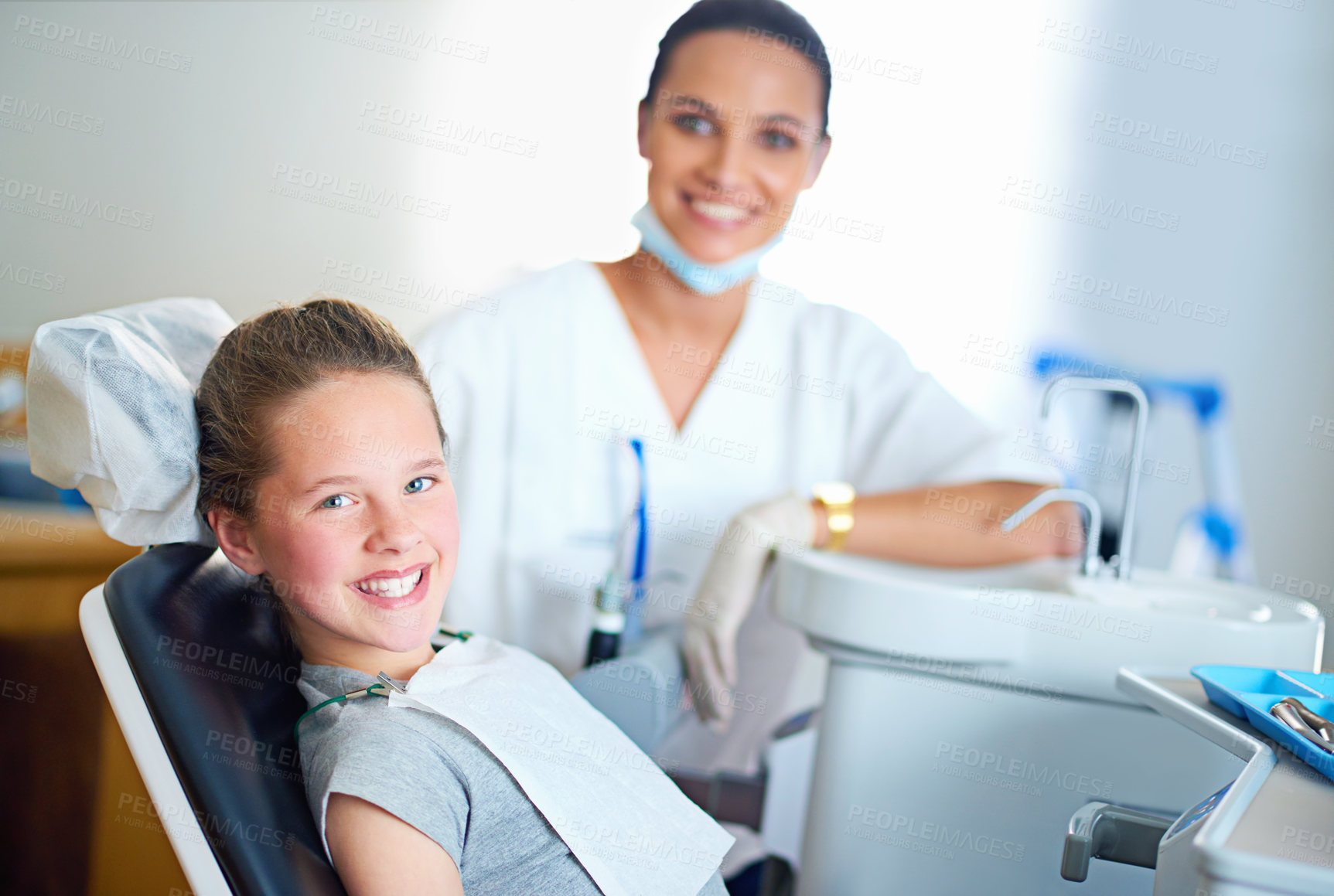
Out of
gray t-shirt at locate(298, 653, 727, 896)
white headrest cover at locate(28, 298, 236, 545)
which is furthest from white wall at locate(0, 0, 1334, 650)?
gray t-shirt at locate(298, 653, 727, 896)

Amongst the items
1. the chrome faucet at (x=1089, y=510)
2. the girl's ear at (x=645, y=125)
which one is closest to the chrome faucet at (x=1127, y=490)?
the chrome faucet at (x=1089, y=510)

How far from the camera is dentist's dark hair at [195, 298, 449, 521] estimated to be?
713 millimetres

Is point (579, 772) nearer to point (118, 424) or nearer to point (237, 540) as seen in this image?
point (237, 540)

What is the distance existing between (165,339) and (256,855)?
44cm

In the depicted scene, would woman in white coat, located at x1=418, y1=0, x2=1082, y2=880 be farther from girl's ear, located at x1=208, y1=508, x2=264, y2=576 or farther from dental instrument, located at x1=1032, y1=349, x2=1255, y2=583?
girl's ear, located at x1=208, y1=508, x2=264, y2=576

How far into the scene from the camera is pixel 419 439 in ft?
2.53

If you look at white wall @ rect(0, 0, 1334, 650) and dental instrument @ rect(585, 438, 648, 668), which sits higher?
white wall @ rect(0, 0, 1334, 650)

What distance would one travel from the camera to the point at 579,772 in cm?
75

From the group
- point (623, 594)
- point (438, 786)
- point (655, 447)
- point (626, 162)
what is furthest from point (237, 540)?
point (626, 162)

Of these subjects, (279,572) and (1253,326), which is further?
(1253,326)

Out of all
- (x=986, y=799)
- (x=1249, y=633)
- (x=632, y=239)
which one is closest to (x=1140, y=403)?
(x=1249, y=633)

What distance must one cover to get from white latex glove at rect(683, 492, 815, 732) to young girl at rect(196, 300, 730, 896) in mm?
376

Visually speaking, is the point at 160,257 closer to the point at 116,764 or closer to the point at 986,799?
the point at 116,764

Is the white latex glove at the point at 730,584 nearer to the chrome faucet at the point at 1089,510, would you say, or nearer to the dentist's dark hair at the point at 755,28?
the chrome faucet at the point at 1089,510
